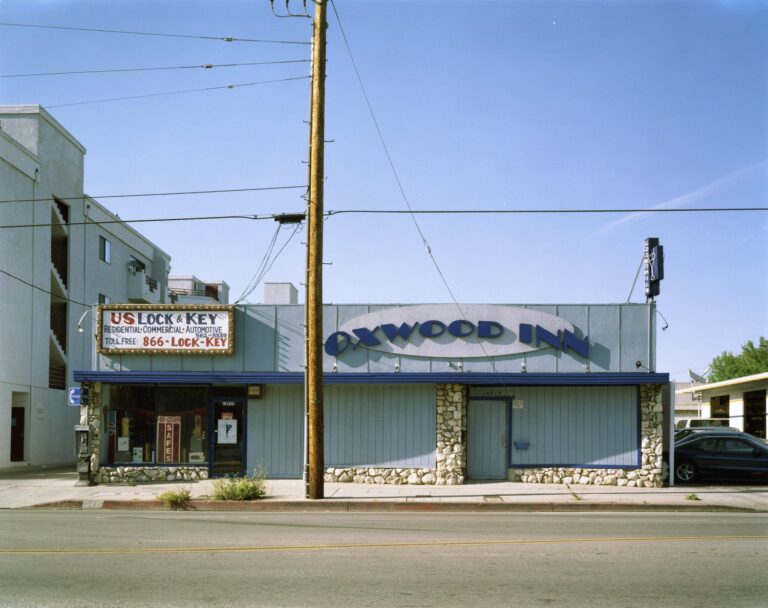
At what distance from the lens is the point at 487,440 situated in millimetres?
21953

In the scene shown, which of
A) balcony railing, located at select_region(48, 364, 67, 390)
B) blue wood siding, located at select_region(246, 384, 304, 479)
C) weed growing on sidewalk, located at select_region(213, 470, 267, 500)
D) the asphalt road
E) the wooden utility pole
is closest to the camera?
the asphalt road

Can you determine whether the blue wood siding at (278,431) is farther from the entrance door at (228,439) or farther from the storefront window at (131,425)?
the storefront window at (131,425)

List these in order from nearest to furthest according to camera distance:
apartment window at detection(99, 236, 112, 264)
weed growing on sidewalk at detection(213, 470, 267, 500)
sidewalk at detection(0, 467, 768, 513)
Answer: sidewalk at detection(0, 467, 768, 513)
weed growing on sidewalk at detection(213, 470, 267, 500)
apartment window at detection(99, 236, 112, 264)

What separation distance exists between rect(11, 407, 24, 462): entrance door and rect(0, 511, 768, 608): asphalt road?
1676cm

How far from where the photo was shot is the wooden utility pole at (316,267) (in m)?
17.5

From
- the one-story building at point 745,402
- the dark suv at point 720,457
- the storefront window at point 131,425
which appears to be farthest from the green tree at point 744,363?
the storefront window at point 131,425

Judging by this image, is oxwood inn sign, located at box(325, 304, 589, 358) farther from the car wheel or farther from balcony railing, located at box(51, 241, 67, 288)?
balcony railing, located at box(51, 241, 67, 288)

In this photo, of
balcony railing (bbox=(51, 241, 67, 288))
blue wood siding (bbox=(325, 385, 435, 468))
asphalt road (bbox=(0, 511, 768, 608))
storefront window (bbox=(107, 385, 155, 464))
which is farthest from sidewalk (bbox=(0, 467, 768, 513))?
balcony railing (bbox=(51, 241, 67, 288))

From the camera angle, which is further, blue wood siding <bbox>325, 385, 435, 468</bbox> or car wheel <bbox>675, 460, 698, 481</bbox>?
car wheel <bbox>675, 460, 698, 481</bbox>

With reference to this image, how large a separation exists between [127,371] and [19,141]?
1493 centimetres

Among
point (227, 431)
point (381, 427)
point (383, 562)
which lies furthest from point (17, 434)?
point (383, 562)

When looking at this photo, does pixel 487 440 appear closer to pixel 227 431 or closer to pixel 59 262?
pixel 227 431

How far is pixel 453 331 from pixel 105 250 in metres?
23.5

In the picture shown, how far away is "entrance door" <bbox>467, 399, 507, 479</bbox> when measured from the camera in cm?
2186
